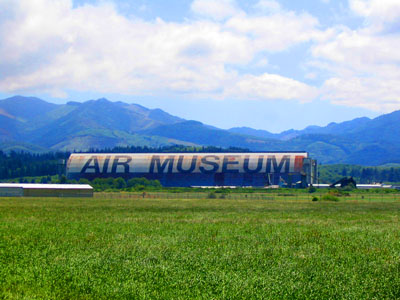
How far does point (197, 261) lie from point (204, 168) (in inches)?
5139

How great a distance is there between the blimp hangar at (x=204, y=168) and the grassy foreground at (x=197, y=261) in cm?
11165

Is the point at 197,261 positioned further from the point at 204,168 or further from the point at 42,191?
the point at 204,168

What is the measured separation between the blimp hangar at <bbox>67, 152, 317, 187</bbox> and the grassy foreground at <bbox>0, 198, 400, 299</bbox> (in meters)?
112

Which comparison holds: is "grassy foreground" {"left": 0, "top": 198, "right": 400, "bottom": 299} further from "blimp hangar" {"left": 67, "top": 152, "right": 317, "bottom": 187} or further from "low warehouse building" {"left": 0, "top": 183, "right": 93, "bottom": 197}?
"blimp hangar" {"left": 67, "top": 152, "right": 317, "bottom": 187}

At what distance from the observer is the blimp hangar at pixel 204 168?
153875 mm

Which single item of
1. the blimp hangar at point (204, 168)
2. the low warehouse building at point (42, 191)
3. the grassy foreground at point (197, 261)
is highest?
the blimp hangar at point (204, 168)

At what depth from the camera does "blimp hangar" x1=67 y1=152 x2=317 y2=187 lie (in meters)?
154

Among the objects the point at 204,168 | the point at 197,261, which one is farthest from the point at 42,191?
the point at 197,261

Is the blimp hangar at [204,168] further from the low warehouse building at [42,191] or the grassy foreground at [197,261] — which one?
the grassy foreground at [197,261]

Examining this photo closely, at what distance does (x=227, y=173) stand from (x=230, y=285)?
13513 centimetres

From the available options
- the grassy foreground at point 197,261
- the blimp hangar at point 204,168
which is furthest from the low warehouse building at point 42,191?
the grassy foreground at point 197,261

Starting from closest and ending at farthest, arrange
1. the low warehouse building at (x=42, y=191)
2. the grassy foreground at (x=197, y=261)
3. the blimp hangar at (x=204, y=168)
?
the grassy foreground at (x=197, y=261)
the low warehouse building at (x=42, y=191)
the blimp hangar at (x=204, y=168)

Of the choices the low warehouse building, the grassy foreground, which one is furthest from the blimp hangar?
the grassy foreground

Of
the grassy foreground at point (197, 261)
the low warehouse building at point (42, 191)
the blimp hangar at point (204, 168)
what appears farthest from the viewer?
the blimp hangar at point (204, 168)
